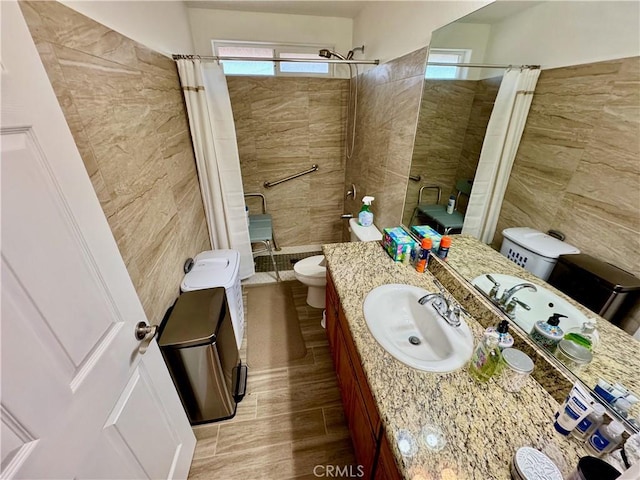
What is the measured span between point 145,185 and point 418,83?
1541mm

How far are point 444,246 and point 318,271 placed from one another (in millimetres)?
1104

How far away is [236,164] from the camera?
2.13 m

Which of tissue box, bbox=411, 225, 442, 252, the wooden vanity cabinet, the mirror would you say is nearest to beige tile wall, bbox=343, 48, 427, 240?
tissue box, bbox=411, 225, 442, 252

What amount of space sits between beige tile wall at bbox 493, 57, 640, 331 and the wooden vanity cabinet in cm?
77

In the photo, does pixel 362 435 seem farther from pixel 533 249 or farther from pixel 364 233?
pixel 364 233

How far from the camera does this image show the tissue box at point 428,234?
1.36 m

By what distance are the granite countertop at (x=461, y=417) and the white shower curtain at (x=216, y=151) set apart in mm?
1717

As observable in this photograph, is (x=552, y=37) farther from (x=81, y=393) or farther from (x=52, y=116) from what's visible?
(x=81, y=393)

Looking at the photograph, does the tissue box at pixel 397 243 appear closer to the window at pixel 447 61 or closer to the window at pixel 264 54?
the window at pixel 447 61

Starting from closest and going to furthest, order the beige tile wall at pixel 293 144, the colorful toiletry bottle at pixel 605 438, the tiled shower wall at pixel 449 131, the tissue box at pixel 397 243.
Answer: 1. the colorful toiletry bottle at pixel 605 438
2. the tiled shower wall at pixel 449 131
3. the tissue box at pixel 397 243
4. the beige tile wall at pixel 293 144

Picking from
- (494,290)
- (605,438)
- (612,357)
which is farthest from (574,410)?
(494,290)

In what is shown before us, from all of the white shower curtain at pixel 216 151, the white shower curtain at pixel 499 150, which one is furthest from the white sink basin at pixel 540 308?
the white shower curtain at pixel 216 151

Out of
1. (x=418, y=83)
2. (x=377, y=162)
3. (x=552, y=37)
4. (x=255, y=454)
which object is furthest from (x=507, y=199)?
(x=255, y=454)

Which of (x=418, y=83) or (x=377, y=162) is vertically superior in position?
(x=418, y=83)
